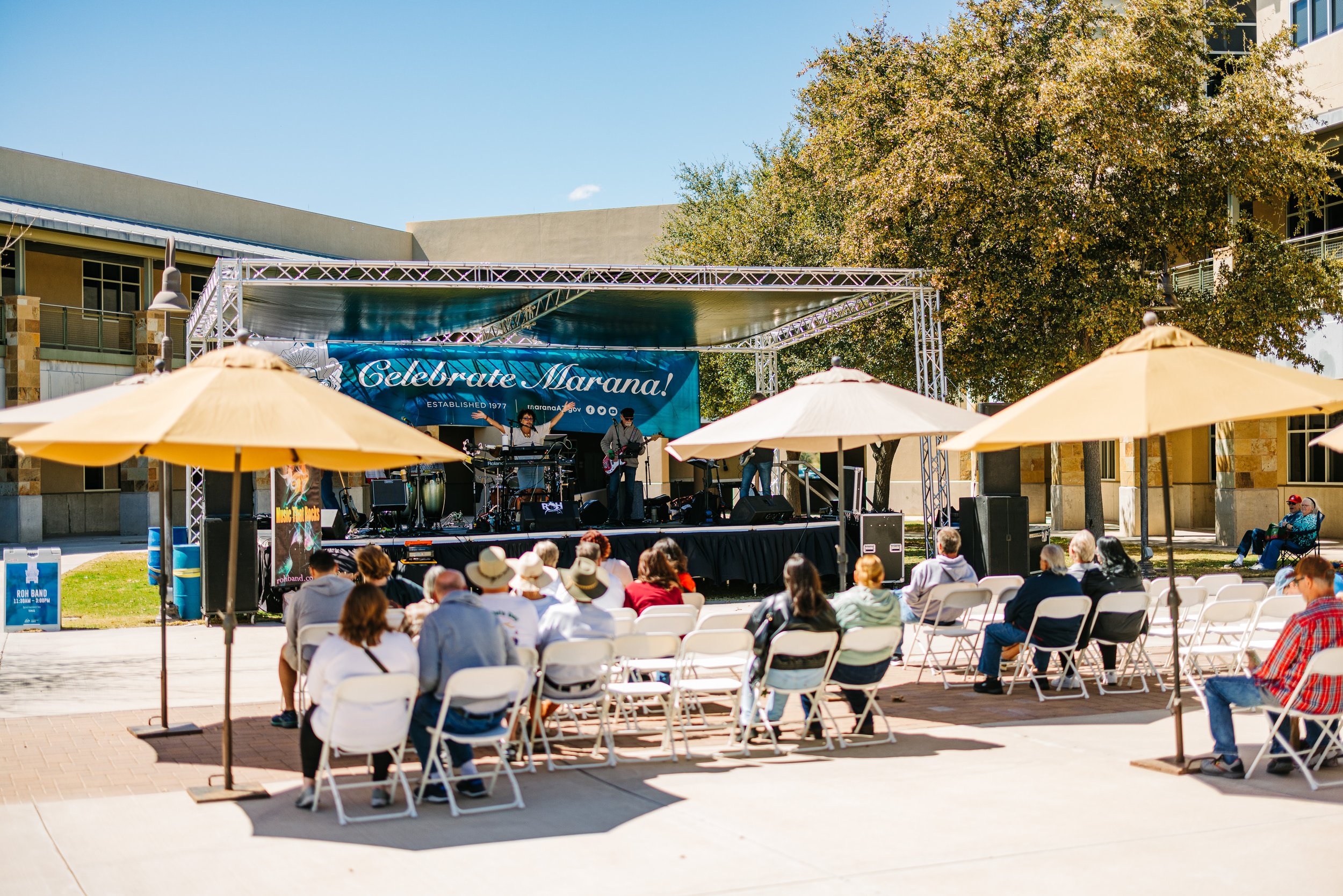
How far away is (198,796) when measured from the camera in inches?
234

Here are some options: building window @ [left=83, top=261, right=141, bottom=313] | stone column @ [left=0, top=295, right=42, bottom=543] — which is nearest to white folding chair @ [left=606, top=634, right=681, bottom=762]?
stone column @ [left=0, top=295, right=42, bottom=543]

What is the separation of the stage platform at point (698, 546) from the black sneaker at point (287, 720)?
5.94m

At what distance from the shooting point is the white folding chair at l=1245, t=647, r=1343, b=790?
19.3ft

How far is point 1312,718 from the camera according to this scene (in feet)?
19.4

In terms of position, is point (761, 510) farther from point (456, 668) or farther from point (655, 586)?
point (456, 668)

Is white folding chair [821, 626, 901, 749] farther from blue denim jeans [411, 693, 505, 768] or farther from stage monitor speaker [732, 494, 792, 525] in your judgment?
stage monitor speaker [732, 494, 792, 525]

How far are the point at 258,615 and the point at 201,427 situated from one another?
9.22 meters

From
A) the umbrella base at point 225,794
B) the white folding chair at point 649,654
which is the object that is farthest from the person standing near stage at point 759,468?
the umbrella base at point 225,794

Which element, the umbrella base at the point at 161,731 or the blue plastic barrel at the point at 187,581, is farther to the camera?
the blue plastic barrel at the point at 187,581

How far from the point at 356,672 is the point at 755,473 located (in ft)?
39.5

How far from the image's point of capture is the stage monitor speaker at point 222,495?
13.0 meters

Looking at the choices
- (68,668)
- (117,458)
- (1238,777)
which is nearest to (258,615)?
(68,668)

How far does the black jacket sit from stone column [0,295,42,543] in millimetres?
24860

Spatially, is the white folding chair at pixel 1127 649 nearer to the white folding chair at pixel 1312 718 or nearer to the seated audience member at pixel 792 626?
the white folding chair at pixel 1312 718
